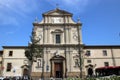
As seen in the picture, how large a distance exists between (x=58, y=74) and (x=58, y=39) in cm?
952

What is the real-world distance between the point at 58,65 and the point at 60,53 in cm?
320

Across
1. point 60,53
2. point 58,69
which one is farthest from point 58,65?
point 60,53

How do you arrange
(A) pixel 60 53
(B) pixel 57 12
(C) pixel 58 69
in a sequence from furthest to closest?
(B) pixel 57 12
(A) pixel 60 53
(C) pixel 58 69

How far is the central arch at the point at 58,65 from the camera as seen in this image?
46781mm

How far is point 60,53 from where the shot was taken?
4775 cm

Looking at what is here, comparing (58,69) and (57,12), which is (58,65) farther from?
(57,12)

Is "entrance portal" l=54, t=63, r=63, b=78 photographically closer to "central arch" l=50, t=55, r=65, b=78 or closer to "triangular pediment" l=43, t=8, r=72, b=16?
"central arch" l=50, t=55, r=65, b=78

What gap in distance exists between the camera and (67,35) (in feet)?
163

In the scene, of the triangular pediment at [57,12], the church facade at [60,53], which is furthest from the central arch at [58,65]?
the triangular pediment at [57,12]

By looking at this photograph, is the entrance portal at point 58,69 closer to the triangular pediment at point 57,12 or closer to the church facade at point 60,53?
the church facade at point 60,53

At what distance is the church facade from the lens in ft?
153

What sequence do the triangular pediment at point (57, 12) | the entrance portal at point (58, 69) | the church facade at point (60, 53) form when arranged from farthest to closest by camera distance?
the triangular pediment at point (57, 12), the entrance portal at point (58, 69), the church facade at point (60, 53)

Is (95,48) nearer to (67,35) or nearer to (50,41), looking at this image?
(67,35)

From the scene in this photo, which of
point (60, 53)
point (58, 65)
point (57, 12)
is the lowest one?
point (58, 65)
